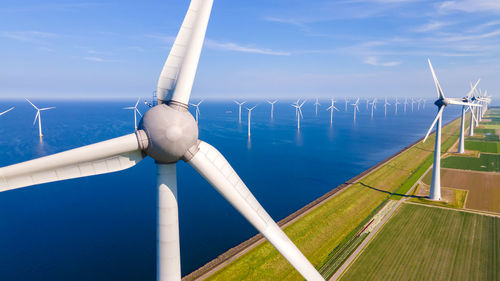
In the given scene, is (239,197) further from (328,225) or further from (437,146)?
(437,146)

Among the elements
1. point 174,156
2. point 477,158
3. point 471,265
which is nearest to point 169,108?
point 174,156

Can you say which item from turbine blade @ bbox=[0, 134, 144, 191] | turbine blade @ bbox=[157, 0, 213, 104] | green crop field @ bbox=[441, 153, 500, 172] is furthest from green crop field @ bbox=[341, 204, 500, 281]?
green crop field @ bbox=[441, 153, 500, 172]

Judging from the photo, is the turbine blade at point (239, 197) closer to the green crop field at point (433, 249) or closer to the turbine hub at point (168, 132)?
the turbine hub at point (168, 132)

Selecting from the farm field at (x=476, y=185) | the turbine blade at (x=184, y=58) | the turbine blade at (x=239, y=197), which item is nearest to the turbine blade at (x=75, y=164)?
the turbine blade at (x=239, y=197)

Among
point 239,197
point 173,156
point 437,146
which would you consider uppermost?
point 173,156

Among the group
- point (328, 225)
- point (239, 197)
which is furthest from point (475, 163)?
point (239, 197)

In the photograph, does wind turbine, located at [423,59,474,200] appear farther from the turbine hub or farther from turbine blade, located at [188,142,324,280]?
the turbine hub

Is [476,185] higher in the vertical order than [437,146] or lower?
lower
